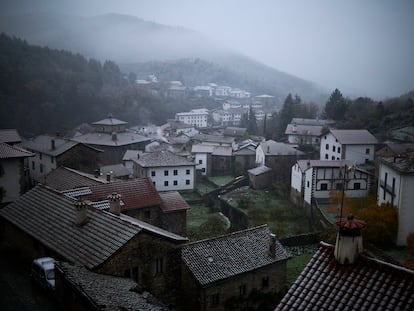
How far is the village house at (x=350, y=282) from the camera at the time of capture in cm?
801

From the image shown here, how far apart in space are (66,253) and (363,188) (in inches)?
1287

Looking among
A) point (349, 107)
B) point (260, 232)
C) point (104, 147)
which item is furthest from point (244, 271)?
point (349, 107)

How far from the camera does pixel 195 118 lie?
378 ft

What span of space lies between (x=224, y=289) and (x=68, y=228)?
294 inches

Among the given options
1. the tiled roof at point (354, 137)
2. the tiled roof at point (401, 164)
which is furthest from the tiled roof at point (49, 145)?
the tiled roof at point (354, 137)

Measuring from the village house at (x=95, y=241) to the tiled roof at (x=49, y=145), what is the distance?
2134 centimetres

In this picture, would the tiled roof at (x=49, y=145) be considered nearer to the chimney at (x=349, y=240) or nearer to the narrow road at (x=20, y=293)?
the narrow road at (x=20, y=293)

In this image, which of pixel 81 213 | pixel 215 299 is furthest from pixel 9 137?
pixel 215 299

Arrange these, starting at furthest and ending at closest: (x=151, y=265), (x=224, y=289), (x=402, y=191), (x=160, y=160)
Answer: (x=160, y=160)
(x=402, y=191)
(x=224, y=289)
(x=151, y=265)

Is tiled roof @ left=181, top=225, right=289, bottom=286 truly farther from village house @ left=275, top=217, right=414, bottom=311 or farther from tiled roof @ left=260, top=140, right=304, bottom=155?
tiled roof @ left=260, top=140, right=304, bottom=155

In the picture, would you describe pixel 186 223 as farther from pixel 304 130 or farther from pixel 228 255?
pixel 304 130

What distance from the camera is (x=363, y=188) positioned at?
1581 inches

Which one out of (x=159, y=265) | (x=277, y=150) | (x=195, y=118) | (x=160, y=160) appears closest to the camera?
(x=159, y=265)

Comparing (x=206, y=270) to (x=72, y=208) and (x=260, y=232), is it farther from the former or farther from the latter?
(x=72, y=208)
